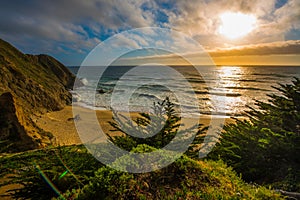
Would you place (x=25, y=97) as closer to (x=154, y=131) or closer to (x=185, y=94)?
(x=154, y=131)

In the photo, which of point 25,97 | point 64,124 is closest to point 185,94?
point 64,124

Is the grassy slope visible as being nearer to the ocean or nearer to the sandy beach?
the ocean

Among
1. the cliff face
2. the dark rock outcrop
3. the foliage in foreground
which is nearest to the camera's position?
the foliage in foreground

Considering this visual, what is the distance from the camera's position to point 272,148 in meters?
5.65

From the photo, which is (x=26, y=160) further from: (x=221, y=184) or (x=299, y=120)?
(x=299, y=120)

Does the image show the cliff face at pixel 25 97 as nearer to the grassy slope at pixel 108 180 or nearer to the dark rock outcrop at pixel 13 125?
the dark rock outcrop at pixel 13 125

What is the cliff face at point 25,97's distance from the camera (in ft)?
25.8

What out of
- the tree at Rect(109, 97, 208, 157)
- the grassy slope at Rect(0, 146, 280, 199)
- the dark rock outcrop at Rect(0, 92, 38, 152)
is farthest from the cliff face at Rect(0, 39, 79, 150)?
the grassy slope at Rect(0, 146, 280, 199)

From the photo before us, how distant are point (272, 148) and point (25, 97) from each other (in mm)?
21620

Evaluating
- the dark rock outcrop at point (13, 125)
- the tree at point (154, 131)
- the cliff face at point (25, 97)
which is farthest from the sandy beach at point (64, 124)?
the tree at point (154, 131)

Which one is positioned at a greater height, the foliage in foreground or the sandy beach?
the foliage in foreground

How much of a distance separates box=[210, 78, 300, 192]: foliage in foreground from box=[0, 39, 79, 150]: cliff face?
24.2 feet

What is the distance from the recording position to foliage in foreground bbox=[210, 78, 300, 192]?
210 inches

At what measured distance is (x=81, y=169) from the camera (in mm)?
2955
